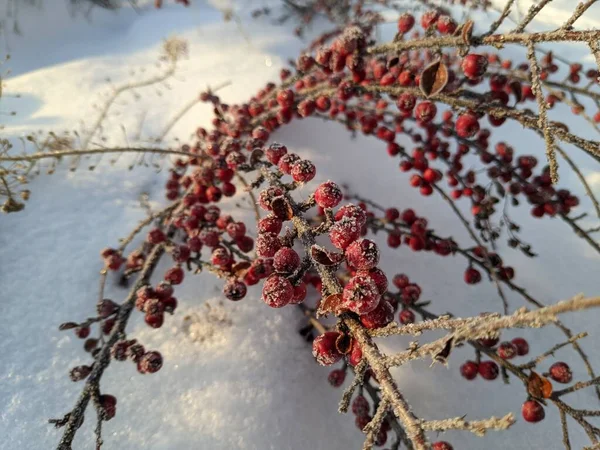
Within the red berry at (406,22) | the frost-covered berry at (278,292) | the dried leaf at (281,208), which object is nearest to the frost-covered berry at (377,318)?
the frost-covered berry at (278,292)

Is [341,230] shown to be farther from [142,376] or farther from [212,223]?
[142,376]

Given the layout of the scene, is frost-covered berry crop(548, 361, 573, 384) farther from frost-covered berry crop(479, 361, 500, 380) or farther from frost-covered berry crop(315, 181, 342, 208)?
frost-covered berry crop(315, 181, 342, 208)

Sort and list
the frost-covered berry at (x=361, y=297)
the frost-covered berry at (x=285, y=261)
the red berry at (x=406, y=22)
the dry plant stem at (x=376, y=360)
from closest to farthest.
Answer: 1. the dry plant stem at (x=376, y=360)
2. the frost-covered berry at (x=361, y=297)
3. the frost-covered berry at (x=285, y=261)
4. the red berry at (x=406, y=22)

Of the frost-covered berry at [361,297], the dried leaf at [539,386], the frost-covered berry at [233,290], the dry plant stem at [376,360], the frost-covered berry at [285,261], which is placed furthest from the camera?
the frost-covered berry at [233,290]

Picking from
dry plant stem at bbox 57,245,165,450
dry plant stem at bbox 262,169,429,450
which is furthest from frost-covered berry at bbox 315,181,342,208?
dry plant stem at bbox 57,245,165,450

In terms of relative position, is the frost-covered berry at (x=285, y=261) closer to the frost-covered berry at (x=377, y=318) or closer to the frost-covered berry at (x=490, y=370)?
the frost-covered berry at (x=377, y=318)

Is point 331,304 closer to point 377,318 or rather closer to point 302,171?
point 377,318
